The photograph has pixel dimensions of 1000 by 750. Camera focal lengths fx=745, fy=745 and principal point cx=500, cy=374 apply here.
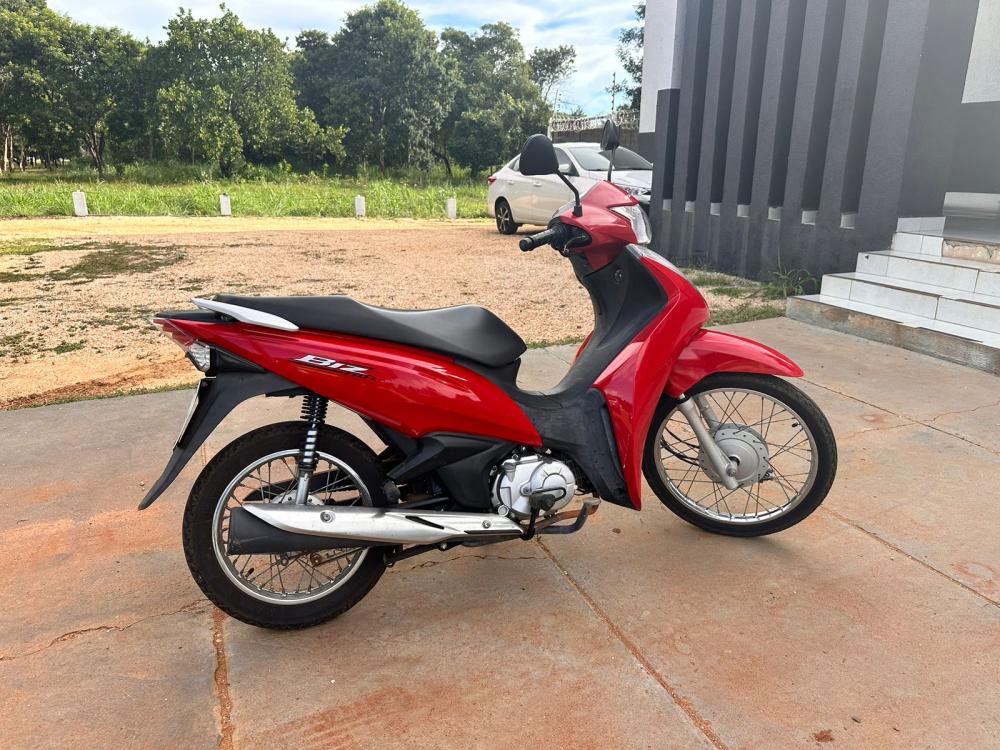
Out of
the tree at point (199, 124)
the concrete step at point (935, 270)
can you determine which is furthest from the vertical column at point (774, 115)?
the tree at point (199, 124)

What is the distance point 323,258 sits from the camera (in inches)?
409

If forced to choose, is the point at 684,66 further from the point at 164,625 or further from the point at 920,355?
the point at 164,625

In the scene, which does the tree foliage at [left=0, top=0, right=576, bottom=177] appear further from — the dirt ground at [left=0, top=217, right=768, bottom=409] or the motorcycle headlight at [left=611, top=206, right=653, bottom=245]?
the motorcycle headlight at [left=611, top=206, right=653, bottom=245]

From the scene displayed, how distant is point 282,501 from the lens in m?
2.30

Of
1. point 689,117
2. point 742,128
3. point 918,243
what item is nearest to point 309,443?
point 918,243

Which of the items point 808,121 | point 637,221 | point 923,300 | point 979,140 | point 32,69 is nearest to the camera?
point 637,221

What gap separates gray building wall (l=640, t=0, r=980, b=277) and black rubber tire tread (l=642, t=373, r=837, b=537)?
444 centimetres

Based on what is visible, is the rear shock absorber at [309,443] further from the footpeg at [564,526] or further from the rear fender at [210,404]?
the footpeg at [564,526]

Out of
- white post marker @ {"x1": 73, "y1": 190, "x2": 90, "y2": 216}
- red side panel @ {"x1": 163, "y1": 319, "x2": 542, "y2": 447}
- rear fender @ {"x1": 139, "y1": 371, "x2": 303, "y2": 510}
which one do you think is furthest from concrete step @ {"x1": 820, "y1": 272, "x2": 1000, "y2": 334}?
white post marker @ {"x1": 73, "y1": 190, "x2": 90, "y2": 216}

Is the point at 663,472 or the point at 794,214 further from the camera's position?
the point at 794,214

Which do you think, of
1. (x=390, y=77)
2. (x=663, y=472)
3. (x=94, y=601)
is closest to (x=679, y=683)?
(x=663, y=472)

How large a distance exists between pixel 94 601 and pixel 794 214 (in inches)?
267

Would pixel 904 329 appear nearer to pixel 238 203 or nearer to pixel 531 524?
pixel 531 524

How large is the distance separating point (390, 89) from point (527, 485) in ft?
129
